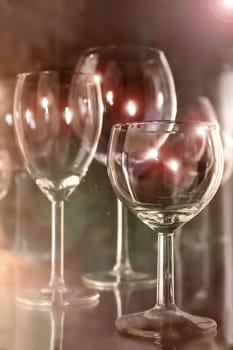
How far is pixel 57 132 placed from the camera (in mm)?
742

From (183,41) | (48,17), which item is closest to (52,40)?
(48,17)

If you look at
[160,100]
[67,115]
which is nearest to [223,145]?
[160,100]

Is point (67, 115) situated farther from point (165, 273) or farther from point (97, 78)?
point (165, 273)

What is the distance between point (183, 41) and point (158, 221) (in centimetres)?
51

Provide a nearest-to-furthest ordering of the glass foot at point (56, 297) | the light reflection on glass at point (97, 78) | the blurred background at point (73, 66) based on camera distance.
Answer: the glass foot at point (56, 297) < the light reflection on glass at point (97, 78) < the blurred background at point (73, 66)

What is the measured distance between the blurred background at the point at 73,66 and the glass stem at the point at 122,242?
33 mm

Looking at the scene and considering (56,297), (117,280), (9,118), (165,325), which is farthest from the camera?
(9,118)

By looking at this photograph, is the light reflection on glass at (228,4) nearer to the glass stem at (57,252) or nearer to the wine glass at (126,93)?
the wine glass at (126,93)

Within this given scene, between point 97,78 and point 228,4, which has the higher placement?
point 228,4

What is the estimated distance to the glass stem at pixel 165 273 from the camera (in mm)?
591

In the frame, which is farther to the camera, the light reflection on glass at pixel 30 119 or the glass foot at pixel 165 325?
the light reflection on glass at pixel 30 119

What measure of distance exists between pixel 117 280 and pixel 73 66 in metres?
0.32

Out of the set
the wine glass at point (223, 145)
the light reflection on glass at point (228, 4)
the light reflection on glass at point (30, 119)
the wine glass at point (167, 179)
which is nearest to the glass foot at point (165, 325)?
the wine glass at point (167, 179)

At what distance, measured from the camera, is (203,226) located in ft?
3.35
